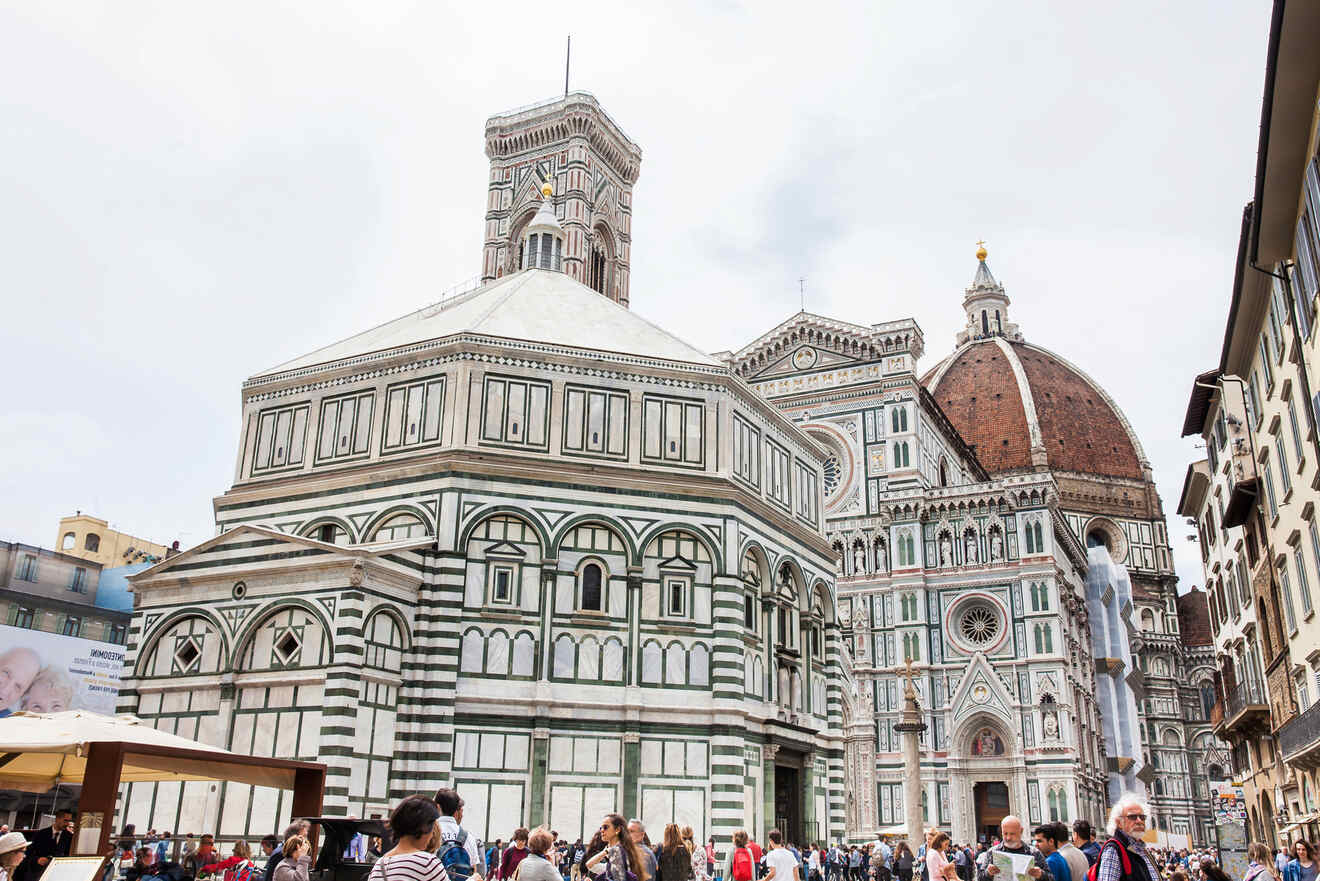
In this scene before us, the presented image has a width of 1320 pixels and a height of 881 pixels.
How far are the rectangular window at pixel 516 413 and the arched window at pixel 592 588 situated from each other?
297 centimetres

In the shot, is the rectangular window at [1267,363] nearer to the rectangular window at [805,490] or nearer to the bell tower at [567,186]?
the rectangular window at [805,490]

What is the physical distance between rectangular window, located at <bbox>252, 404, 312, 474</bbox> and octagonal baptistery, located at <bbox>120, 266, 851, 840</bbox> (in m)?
0.08

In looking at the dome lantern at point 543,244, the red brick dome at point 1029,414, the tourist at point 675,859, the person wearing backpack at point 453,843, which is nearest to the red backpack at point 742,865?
the tourist at point 675,859

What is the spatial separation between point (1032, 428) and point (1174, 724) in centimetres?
2497

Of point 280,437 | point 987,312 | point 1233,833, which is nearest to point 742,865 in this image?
point 1233,833

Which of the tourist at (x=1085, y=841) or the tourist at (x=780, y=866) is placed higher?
the tourist at (x=1085, y=841)

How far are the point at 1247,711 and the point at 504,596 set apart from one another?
1786 cm

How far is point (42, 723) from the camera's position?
12.8 m

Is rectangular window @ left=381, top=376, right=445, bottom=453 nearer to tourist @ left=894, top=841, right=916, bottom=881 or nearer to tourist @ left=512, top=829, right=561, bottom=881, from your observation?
tourist @ left=894, top=841, right=916, bottom=881

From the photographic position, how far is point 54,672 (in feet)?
147

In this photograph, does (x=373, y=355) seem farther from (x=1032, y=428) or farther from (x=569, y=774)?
(x=1032, y=428)

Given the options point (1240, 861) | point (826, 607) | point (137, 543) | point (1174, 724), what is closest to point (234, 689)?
point (826, 607)

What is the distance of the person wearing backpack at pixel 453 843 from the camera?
8789 mm

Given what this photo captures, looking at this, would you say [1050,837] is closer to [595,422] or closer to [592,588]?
[592,588]
